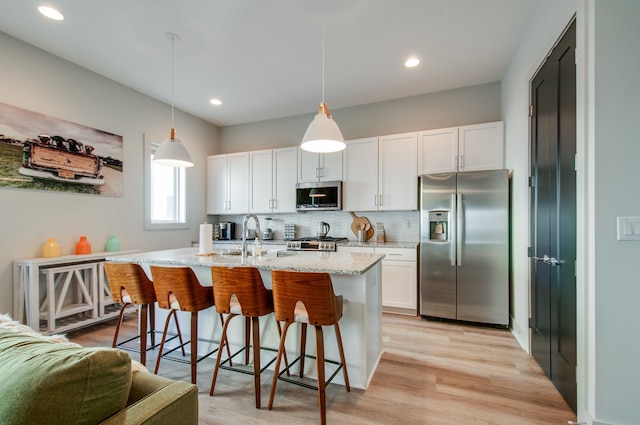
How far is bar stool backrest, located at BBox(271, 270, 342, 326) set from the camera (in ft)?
5.72

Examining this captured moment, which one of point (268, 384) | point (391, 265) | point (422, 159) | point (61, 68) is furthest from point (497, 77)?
point (61, 68)

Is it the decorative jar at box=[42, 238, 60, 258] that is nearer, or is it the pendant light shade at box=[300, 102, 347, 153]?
the pendant light shade at box=[300, 102, 347, 153]

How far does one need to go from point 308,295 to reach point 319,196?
2821mm

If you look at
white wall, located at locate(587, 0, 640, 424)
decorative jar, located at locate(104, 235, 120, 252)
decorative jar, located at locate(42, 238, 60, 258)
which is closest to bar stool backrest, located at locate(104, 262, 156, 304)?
decorative jar, located at locate(42, 238, 60, 258)

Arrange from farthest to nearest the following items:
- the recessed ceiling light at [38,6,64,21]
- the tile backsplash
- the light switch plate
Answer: the tile backsplash, the recessed ceiling light at [38,6,64,21], the light switch plate

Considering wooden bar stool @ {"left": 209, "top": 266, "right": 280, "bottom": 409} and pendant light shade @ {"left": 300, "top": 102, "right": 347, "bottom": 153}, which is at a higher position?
pendant light shade @ {"left": 300, "top": 102, "right": 347, "bottom": 153}

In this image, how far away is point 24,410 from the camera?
67 centimetres

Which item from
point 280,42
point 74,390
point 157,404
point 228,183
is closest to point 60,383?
point 74,390

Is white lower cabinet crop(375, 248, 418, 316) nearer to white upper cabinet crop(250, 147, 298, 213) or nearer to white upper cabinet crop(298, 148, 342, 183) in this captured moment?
white upper cabinet crop(298, 148, 342, 183)

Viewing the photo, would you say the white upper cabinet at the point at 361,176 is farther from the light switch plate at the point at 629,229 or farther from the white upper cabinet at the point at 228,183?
the light switch plate at the point at 629,229

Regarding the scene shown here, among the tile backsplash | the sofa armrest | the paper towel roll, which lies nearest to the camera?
the sofa armrest

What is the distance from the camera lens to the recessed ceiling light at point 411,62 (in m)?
3.33

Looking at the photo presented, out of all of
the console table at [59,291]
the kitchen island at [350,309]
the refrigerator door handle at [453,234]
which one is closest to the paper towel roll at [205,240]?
the kitchen island at [350,309]

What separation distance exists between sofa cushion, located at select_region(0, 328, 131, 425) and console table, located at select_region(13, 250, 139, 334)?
106 inches
